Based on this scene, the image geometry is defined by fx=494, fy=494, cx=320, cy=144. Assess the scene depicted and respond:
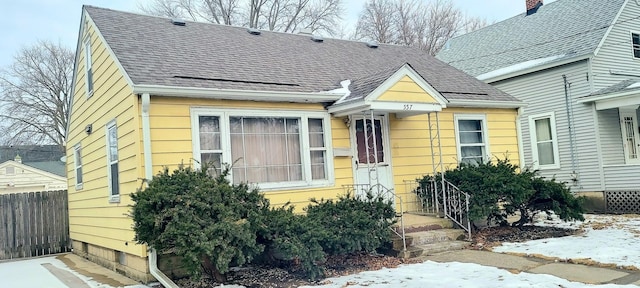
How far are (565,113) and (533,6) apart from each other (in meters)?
5.95

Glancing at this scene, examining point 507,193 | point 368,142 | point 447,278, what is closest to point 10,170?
point 368,142

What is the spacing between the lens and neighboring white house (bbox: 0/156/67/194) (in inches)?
1186

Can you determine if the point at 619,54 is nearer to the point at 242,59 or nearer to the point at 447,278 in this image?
the point at 242,59

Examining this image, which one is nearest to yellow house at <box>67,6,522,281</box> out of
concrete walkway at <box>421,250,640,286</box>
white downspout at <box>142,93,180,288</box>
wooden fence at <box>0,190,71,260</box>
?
white downspout at <box>142,93,180,288</box>

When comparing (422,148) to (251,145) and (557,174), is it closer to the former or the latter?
(251,145)

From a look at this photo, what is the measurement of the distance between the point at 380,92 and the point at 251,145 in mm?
2427

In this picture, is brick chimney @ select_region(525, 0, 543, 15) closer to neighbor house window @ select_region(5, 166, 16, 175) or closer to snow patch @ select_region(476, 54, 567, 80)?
snow patch @ select_region(476, 54, 567, 80)

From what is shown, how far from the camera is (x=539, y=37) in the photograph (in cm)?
1673

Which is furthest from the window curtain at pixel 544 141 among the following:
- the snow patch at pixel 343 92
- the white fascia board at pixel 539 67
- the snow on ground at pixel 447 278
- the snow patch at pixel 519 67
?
the snow on ground at pixel 447 278

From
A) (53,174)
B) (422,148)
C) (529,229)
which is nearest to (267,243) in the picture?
(422,148)

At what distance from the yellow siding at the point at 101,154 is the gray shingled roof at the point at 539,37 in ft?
40.8

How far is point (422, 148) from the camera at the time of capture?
35.0 feet

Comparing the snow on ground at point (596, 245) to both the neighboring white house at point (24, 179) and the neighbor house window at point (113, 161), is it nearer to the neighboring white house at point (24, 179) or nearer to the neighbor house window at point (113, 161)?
the neighbor house window at point (113, 161)

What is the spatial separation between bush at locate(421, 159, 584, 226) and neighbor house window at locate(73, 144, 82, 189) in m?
8.07
